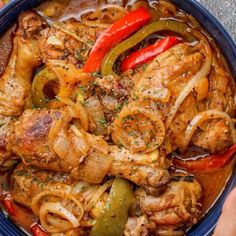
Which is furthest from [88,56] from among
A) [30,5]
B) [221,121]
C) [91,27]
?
[221,121]

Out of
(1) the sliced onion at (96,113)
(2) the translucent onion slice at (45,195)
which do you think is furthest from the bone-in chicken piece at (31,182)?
(1) the sliced onion at (96,113)

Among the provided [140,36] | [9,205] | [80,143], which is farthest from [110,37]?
[9,205]

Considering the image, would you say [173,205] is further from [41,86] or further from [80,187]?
[41,86]

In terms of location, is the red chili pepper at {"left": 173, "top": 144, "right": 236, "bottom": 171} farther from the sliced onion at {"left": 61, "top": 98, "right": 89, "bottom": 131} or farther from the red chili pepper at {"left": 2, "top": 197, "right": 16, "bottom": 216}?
the red chili pepper at {"left": 2, "top": 197, "right": 16, "bottom": 216}

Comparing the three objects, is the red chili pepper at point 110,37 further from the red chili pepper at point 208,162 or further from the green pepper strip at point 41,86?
the red chili pepper at point 208,162

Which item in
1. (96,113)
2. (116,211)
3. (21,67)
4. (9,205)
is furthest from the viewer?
(9,205)

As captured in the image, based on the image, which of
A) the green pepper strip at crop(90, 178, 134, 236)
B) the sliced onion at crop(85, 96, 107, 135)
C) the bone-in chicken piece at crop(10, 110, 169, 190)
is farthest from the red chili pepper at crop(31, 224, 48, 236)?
the sliced onion at crop(85, 96, 107, 135)
